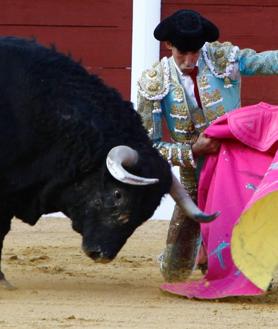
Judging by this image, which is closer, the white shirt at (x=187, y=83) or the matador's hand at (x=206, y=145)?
the matador's hand at (x=206, y=145)

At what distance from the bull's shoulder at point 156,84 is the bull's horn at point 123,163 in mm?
645

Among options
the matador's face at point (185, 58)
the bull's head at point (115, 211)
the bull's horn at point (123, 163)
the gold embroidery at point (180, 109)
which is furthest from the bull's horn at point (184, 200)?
the matador's face at point (185, 58)

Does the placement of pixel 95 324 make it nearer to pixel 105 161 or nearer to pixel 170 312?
pixel 170 312

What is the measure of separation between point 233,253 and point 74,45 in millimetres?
3891

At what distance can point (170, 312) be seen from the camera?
6.16 m

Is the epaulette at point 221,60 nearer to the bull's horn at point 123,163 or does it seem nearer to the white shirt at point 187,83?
the white shirt at point 187,83

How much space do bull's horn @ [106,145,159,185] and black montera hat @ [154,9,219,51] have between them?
65 centimetres

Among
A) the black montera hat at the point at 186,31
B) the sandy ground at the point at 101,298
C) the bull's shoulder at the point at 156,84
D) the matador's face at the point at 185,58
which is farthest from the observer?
the bull's shoulder at the point at 156,84

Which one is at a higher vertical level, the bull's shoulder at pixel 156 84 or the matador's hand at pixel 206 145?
the bull's shoulder at pixel 156 84

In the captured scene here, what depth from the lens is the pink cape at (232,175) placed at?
672 cm

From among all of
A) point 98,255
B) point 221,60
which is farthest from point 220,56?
point 98,255

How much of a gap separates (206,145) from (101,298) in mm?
922

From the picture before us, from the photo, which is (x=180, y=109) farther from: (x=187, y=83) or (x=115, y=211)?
(x=115, y=211)

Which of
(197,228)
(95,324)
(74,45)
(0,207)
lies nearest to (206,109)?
(197,228)
